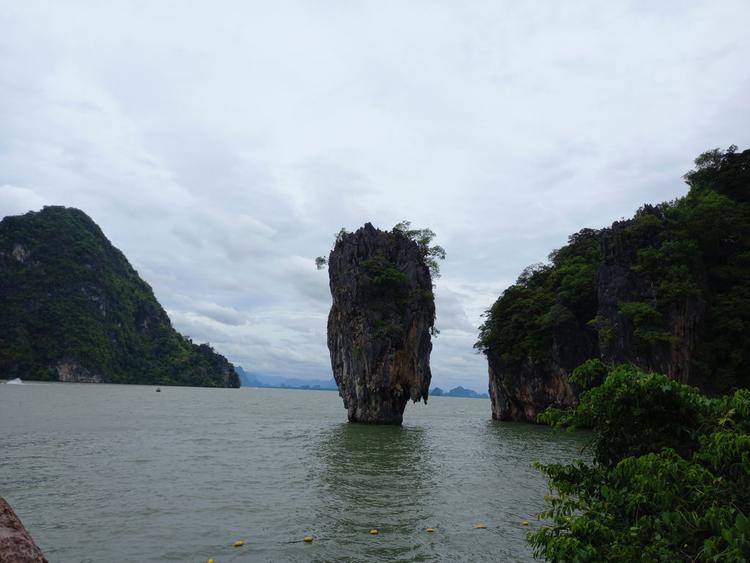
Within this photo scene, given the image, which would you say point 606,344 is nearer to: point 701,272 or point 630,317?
point 630,317

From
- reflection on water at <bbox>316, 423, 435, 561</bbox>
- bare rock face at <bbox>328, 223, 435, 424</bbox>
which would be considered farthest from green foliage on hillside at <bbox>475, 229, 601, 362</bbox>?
reflection on water at <bbox>316, 423, 435, 561</bbox>

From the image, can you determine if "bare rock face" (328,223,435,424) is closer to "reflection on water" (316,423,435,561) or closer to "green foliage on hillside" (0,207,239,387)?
"reflection on water" (316,423,435,561)

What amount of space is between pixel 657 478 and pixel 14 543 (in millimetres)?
5848

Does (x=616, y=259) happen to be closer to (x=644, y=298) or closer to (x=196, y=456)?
(x=644, y=298)

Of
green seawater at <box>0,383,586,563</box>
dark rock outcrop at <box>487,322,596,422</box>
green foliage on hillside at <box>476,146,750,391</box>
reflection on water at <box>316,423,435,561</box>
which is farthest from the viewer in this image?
dark rock outcrop at <box>487,322,596,422</box>

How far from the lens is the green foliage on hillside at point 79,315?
386ft

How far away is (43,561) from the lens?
4.93m

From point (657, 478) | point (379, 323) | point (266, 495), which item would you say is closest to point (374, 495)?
point (266, 495)

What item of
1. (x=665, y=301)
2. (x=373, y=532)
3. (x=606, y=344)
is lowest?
(x=373, y=532)

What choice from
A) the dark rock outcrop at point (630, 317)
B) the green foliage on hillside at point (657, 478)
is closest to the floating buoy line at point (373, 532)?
the green foliage on hillside at point (657, 478)

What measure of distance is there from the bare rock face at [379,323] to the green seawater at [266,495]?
11.8 meters

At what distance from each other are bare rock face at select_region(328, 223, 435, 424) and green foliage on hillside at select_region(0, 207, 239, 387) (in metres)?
103

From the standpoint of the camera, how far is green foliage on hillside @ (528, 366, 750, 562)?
12.5 ft

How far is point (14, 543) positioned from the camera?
184 inches
